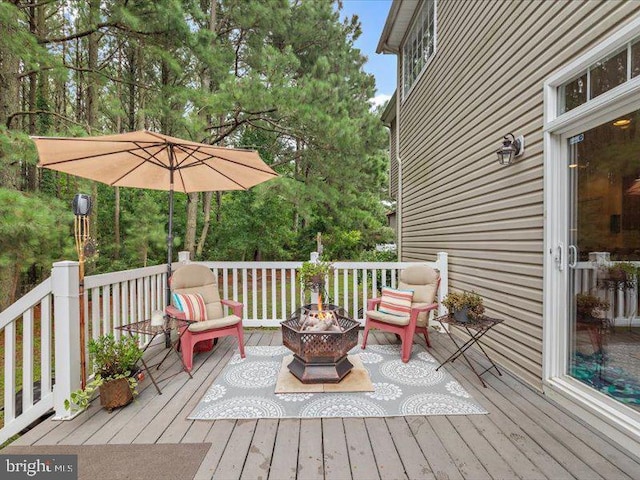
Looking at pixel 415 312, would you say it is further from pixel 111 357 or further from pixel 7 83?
pixel 7 83

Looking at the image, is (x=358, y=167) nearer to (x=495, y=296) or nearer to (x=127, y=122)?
(x=495, y=296)

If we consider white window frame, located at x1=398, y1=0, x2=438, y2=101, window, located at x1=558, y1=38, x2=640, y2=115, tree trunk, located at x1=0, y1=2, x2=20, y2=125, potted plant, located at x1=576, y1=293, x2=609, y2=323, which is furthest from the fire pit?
tree trunk, located at x1=0, y1=2, x2=20, y2=125

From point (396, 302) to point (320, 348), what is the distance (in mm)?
1268

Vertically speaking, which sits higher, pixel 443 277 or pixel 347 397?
pixel 443 277

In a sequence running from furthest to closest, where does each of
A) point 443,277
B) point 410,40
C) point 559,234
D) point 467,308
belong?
point 410,40
point 443,277
point 467,308
point 559,234

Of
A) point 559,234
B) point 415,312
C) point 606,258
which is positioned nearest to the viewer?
point 606,258

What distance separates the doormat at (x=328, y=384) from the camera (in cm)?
283

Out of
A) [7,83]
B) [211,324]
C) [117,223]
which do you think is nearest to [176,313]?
[211,324]

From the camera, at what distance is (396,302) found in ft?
12.5

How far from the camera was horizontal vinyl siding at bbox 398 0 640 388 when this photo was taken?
9.11ft

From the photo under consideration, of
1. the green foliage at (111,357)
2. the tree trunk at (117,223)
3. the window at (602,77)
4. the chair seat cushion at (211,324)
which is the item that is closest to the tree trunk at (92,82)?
the tree trunk at (117,223)

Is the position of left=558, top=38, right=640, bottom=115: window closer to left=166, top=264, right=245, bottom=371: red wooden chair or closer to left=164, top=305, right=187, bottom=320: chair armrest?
left=166, top=264, right=245, bottom=371: red wooden chair

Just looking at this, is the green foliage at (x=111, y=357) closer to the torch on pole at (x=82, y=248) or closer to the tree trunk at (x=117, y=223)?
the torch on pole at (x=82, y=248)

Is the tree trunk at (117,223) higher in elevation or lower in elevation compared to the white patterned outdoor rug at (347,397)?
higher
